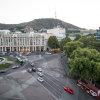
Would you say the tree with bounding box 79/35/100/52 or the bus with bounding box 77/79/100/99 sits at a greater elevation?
the tree with bounding box 79/35/100/52

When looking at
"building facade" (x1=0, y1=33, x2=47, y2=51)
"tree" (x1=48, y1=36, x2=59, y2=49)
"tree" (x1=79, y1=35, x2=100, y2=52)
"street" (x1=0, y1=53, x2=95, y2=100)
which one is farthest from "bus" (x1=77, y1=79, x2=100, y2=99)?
"building facade" (x1=0, y1=33, x2=47, y2=51)

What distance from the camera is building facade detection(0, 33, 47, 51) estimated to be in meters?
75.1

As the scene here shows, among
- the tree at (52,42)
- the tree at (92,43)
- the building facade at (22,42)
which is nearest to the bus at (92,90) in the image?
the tree at (92,43)

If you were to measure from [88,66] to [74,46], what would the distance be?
23724 millimetres

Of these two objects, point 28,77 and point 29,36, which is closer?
point 28,77

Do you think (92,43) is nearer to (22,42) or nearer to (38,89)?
(38,89)

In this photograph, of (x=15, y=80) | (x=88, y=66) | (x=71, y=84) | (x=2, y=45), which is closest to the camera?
(x=88, y=66)

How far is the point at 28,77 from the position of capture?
1286 inches

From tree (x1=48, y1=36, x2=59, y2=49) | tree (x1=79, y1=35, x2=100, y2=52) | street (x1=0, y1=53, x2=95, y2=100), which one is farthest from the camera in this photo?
tree (x1=48, y1=36, x2=59, y2=49)

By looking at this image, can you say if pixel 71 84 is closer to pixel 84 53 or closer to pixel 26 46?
pixel 84 53

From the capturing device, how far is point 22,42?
7850 centimetres

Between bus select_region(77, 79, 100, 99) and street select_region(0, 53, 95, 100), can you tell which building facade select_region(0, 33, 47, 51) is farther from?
bus select_region(77, 79, 100, 99)

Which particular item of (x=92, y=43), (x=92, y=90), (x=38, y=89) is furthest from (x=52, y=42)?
(x=92, y=90)

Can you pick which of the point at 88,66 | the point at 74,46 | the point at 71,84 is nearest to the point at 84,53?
the point at 88,66
